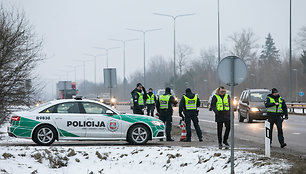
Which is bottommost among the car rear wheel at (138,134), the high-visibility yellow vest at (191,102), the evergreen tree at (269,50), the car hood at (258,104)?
the car rear wheel at (138,134)

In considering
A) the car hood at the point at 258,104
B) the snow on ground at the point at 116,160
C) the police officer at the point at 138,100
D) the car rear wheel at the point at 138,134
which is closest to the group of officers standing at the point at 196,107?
the police officer at the point at 138,100

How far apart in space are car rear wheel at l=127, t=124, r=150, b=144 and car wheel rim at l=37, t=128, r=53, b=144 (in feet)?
7.58

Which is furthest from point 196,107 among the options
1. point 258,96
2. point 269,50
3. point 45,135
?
point 269,50

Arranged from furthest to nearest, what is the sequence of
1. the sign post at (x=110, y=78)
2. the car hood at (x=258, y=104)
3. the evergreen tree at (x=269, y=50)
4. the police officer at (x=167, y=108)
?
the evergreen tree at (x=269, y=50) → the sign post at (x=110, y=78) → the car hood at (x=258, y=104) → the police officer at (x=167, y=108)

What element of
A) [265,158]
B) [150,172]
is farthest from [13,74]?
[265,158]

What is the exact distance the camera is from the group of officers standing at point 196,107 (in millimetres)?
15523

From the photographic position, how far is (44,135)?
16531mm

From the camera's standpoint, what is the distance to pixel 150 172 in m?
13.8

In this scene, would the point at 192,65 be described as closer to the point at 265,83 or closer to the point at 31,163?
the point at 265,83

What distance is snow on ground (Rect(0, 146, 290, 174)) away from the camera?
12977 millimetres

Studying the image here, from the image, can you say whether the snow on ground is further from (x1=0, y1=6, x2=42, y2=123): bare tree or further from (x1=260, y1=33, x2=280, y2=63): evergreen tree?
(x1=260, y1=33, x2=280, y2=63): evergreen tree

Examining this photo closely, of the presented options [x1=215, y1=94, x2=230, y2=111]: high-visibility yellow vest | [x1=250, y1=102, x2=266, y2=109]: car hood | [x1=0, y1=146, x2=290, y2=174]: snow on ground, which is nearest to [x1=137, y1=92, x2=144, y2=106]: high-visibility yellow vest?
[x1=0, y1=146, x2=290, y2=174]: snow on ground

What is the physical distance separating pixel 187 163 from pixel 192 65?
424 ft

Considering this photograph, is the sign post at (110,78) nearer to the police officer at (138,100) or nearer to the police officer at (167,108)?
the police officer at (138,100)
